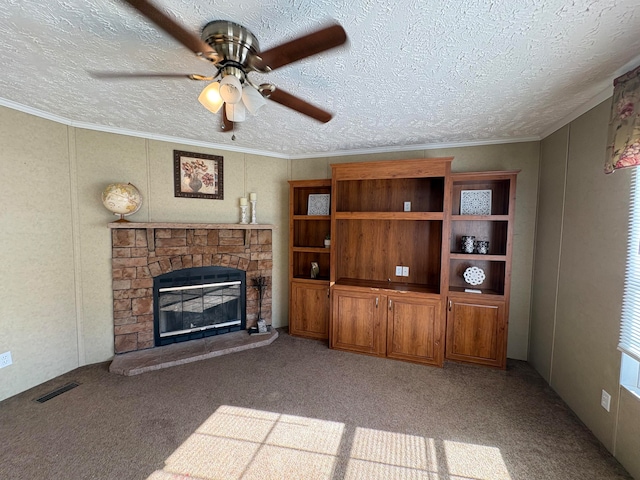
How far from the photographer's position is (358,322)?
3.29 meters

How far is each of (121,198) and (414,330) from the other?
3479 millimetres

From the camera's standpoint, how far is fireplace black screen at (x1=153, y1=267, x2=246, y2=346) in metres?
3.29

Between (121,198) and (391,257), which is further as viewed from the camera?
(391,257)

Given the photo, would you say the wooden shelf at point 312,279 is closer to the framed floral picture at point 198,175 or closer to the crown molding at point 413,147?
the framed floral picture at point 198,175

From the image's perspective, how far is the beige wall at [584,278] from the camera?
1.86 meters

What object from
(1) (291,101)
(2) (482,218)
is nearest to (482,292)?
(2) (482,218)

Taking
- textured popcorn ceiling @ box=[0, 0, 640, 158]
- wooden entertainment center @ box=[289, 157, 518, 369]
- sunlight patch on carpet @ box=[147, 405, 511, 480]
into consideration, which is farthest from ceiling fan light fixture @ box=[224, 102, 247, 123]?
sunlight patch on carpet @ box=[147, 405, 511, 480]

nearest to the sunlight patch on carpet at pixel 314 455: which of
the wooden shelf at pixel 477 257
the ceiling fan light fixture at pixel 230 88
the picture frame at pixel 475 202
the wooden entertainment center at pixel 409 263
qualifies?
the wooden entertainment center at pixel 409 263

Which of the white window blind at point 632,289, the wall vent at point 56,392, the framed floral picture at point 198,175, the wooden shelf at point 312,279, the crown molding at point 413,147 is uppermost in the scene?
the crown molding at point 413,147

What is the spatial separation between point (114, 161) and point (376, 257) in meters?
3.30

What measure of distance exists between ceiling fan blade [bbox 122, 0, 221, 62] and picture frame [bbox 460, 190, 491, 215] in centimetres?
294

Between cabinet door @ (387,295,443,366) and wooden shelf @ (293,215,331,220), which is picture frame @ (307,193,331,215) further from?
cabinet door @ (387,295,443,366)

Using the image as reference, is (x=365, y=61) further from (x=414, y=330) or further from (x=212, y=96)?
(x=414, y=330)

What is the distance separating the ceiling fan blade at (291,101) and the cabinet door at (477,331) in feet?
8.19
